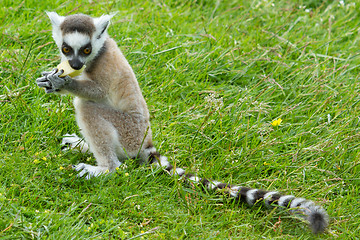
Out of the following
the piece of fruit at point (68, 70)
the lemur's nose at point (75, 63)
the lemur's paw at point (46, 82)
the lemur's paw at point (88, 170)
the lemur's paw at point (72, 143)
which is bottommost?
the lemur's paw at point (72, 143)

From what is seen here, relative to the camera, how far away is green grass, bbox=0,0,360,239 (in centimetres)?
319

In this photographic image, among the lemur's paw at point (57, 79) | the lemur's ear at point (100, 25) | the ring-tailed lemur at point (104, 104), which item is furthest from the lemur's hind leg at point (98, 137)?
the lemur's ear at point (100, 25)

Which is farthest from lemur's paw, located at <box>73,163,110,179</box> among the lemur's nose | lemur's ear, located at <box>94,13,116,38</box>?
lemur's ear, located at <box>94,13,116,38</box>

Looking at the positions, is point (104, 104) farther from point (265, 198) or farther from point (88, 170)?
point (265, 198)

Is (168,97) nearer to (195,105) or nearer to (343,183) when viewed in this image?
(195,105)

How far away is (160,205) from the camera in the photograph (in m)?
3.31

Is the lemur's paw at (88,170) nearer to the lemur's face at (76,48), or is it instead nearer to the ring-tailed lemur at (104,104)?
the ring-tailed lemur at (104,104)

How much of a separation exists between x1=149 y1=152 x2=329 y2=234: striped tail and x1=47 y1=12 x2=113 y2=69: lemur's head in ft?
3.15

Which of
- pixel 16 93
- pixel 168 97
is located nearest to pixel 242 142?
pixel 168 97

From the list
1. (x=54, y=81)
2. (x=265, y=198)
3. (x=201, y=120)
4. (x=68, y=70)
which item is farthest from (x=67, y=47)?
(x=265, y=198)

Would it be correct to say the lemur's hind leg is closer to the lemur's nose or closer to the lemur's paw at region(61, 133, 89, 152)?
the lemur's paw at region(61, 133, 89, 152)

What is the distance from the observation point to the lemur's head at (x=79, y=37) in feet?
11.6

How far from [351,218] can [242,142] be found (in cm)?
113

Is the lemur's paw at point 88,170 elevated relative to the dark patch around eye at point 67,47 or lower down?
lower down
